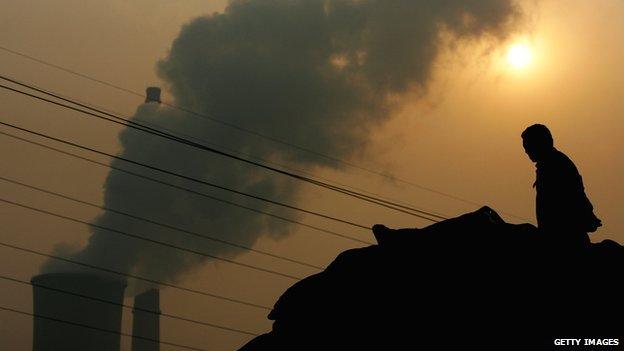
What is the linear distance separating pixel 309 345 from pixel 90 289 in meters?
61.3

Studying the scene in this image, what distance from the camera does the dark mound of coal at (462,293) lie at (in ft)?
24.6

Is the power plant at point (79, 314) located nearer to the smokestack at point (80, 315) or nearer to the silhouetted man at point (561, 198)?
the smokestack at point (80, 315)

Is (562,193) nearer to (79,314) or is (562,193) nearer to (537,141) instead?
(537,141)

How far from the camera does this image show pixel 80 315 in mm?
69562

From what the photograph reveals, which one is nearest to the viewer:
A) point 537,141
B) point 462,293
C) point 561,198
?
point 462,293

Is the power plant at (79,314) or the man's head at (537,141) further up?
the power plant at (79,314)

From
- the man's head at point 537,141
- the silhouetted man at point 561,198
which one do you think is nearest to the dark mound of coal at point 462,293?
the silhouetted man at point 561,198

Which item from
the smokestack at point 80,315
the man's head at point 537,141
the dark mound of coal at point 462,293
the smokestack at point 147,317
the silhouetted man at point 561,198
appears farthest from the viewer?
the smokestack at point 147,317

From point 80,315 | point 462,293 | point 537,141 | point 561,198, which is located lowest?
point 462,293

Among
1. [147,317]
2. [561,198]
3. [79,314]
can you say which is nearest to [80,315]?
[79,314]

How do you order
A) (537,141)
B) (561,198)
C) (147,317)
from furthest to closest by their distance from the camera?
(147,317), (561,198), (537,141)

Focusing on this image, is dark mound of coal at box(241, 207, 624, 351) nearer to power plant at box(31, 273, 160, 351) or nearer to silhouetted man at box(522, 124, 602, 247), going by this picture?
silhouetted man at box(522, 124, 602, 247)

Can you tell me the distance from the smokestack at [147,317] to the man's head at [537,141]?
83304 mm

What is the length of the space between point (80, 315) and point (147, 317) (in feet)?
72.5
